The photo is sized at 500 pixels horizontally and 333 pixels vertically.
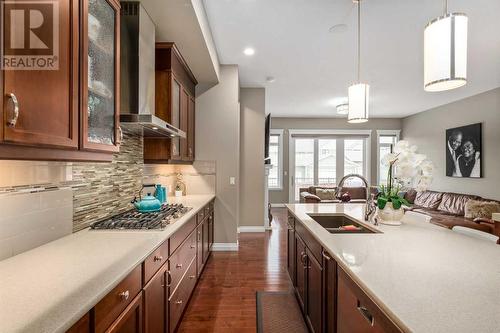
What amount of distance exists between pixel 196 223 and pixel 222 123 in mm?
1864

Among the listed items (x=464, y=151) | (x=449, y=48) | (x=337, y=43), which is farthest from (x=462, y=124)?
(x=449, y=48)

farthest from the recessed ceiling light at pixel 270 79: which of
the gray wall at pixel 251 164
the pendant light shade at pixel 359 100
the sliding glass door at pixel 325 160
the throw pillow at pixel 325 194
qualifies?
the sliding glass door at pixel 325 160

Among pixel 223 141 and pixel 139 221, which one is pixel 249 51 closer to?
pixel 223 141

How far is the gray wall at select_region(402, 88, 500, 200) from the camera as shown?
5000 millimetres

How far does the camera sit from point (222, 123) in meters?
4.05

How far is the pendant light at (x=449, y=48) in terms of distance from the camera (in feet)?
4.45

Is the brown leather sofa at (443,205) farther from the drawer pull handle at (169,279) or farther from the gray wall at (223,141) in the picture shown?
the drawer pull handle at (169,279)

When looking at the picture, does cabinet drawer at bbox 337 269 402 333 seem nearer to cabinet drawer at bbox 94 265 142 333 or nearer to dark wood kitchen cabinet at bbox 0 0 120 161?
cabinet drawer at bbox 94 265 142 333

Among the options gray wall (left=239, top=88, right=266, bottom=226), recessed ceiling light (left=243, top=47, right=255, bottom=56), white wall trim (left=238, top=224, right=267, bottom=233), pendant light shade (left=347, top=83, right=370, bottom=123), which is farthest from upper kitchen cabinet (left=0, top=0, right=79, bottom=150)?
white wall trim (left=238, top=224, right=267, bottom=233)

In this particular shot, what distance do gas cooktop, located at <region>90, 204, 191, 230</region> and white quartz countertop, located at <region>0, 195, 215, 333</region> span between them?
0.13 meters

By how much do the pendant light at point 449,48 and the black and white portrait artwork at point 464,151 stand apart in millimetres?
5220

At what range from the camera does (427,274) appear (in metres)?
1.03

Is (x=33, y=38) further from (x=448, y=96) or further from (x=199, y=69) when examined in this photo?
(x=448, y=96)

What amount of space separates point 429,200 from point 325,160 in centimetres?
316
